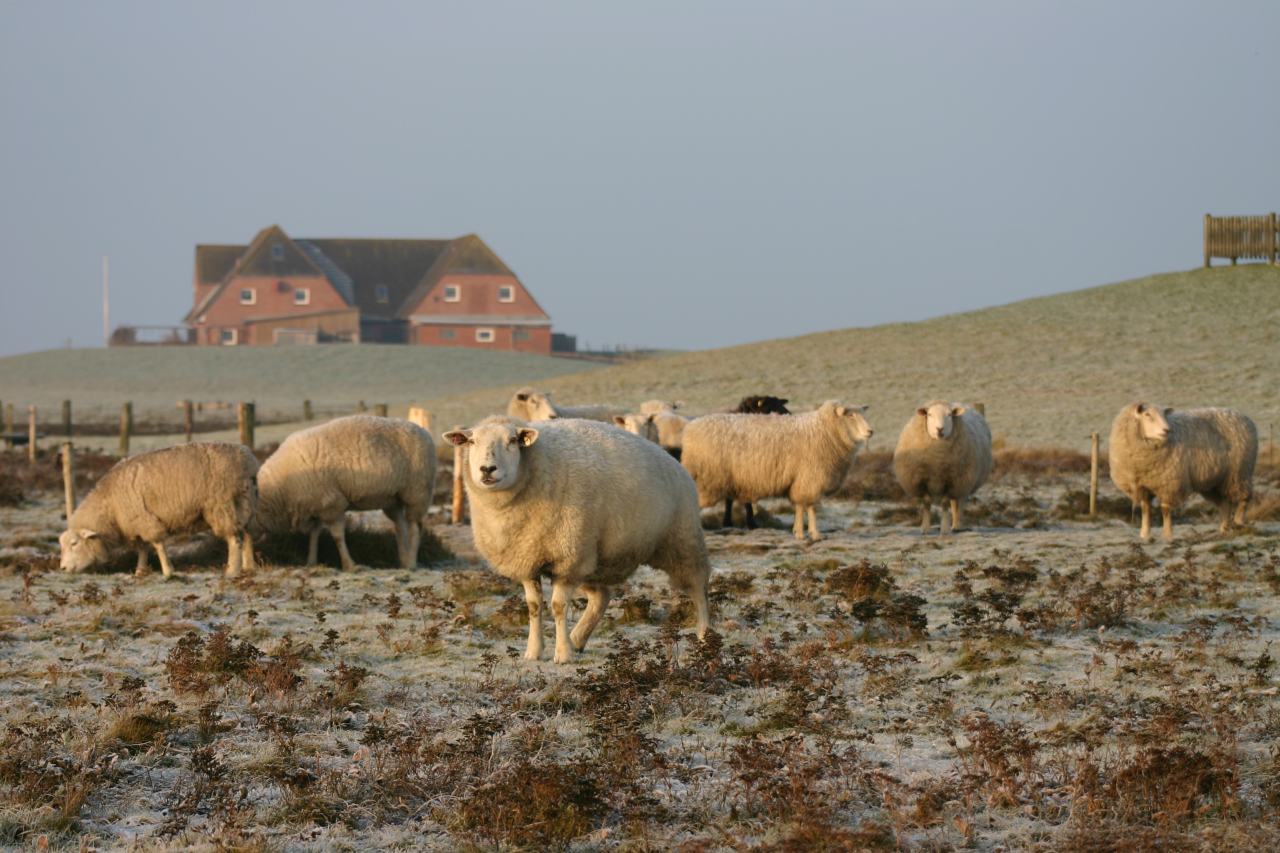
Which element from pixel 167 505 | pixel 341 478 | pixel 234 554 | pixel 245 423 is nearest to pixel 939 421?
pixel 341 478

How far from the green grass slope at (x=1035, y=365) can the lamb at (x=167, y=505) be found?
2325 cm

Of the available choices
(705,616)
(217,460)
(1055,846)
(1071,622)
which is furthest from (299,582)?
(1055,846)

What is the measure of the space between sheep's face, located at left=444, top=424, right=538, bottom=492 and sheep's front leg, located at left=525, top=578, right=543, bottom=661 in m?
0.83

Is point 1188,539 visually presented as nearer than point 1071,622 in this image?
No

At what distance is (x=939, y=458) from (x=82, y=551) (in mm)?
11205

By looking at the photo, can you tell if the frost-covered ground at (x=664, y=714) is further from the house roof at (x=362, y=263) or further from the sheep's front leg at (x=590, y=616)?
the house roof at (x=362, y=263)

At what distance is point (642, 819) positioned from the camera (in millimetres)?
6340

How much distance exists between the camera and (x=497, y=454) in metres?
9.73

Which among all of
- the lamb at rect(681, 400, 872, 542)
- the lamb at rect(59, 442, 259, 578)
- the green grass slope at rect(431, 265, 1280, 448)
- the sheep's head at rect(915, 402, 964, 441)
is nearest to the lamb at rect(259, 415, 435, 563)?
the lamb at rect(59, 442, 259, 578)

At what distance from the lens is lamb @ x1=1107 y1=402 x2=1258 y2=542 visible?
17.2 meters

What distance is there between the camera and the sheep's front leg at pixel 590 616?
Result: 10438mm

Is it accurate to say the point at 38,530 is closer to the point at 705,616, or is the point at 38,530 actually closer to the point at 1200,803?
the point at 705,616

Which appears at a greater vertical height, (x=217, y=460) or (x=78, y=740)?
(x=217, y=460)

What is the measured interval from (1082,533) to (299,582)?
10.2 meters
